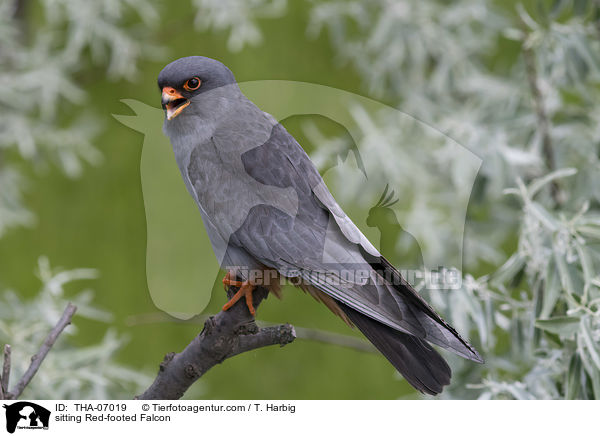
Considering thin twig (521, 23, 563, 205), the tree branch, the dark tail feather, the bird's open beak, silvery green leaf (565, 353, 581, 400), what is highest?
Result: thin twig (521, 23, 563, 205)

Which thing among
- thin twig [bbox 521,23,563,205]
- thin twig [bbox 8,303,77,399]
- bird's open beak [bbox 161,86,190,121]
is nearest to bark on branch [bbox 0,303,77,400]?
thin twig [bbox 8,303,77,399]

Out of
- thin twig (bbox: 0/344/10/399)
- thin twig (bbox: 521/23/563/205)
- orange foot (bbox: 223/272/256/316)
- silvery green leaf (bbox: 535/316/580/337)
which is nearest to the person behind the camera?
orange foot (bbox: 223/272/256/316)

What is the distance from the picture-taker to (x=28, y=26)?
224 cm

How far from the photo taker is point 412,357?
1.85 feet

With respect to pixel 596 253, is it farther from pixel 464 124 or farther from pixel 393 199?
pixel 393 199

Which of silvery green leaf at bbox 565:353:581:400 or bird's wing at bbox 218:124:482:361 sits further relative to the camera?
silvery green leaf at bbox 565:353:581:400

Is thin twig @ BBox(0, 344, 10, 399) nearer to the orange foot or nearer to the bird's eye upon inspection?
the orange foot

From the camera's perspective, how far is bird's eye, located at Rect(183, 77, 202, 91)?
587 mm

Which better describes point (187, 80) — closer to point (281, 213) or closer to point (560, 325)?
point (281, 213)

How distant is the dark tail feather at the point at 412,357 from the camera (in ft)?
1.84

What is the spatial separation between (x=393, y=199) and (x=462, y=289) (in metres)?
0.54

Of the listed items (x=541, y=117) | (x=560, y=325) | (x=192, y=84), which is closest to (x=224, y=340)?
(x=192, y=84)
